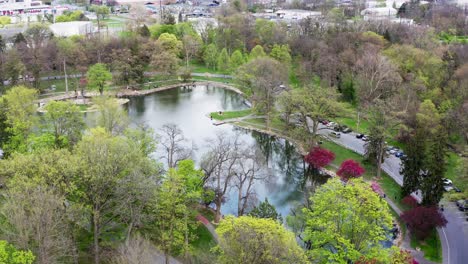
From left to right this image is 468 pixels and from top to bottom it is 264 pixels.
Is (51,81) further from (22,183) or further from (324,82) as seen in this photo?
(22,183)

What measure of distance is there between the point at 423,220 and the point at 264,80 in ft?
65.2

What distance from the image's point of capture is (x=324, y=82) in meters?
45.2

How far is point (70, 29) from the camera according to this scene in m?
67.8

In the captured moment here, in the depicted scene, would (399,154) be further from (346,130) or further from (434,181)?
(434,181)

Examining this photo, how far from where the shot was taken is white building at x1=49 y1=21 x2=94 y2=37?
66875mm

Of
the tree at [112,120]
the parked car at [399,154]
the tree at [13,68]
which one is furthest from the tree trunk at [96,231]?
the tree at [13,68]

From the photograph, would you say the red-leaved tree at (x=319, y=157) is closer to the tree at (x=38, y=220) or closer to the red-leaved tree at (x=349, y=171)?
the red-leaved tree at (x=349, y=171)

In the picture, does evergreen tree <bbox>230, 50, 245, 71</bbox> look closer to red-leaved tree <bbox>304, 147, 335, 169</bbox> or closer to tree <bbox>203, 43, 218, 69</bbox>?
tree <bbox>203, 43, 218, 69</bbox>

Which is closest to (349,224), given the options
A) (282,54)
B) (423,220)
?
(423,220)

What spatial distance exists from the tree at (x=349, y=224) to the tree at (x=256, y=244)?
7.95ft

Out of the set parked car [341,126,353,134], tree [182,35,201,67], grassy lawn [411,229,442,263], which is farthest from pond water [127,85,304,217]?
tree [182,35,201,67]

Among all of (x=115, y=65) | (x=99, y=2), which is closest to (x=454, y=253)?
(x=115, y=65)

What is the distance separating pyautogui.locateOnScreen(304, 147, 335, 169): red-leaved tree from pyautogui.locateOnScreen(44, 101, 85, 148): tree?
15500mm

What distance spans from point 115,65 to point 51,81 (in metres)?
8.64
